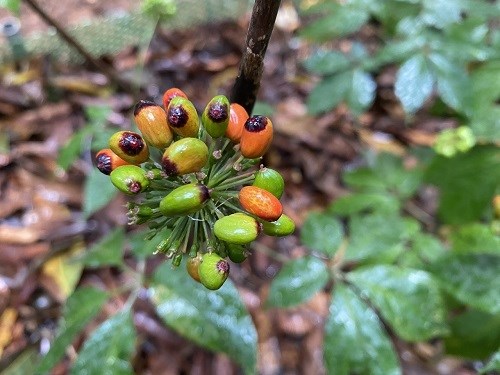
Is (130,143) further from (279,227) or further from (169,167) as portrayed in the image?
(279,227)

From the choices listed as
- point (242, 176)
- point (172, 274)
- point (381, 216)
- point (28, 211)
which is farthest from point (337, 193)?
point (242, 176)

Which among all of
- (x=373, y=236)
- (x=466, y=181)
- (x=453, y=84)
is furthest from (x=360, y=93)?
(x=373, y=236)

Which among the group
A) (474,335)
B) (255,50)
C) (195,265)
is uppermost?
(255,50)

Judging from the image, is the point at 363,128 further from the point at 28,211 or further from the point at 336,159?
the point at 28,211

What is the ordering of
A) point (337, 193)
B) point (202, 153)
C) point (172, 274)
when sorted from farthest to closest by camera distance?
point (337, 193), point (172, 274), point (202, 153)

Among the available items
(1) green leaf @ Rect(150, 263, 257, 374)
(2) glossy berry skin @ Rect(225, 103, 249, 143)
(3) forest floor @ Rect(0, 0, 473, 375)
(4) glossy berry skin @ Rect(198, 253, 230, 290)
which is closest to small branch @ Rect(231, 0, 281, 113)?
(2) glossy berry skin @ Rect(225, 103, 249, 143)

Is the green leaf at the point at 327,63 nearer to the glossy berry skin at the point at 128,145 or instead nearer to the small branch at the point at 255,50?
the small branch at the point at 255,50
